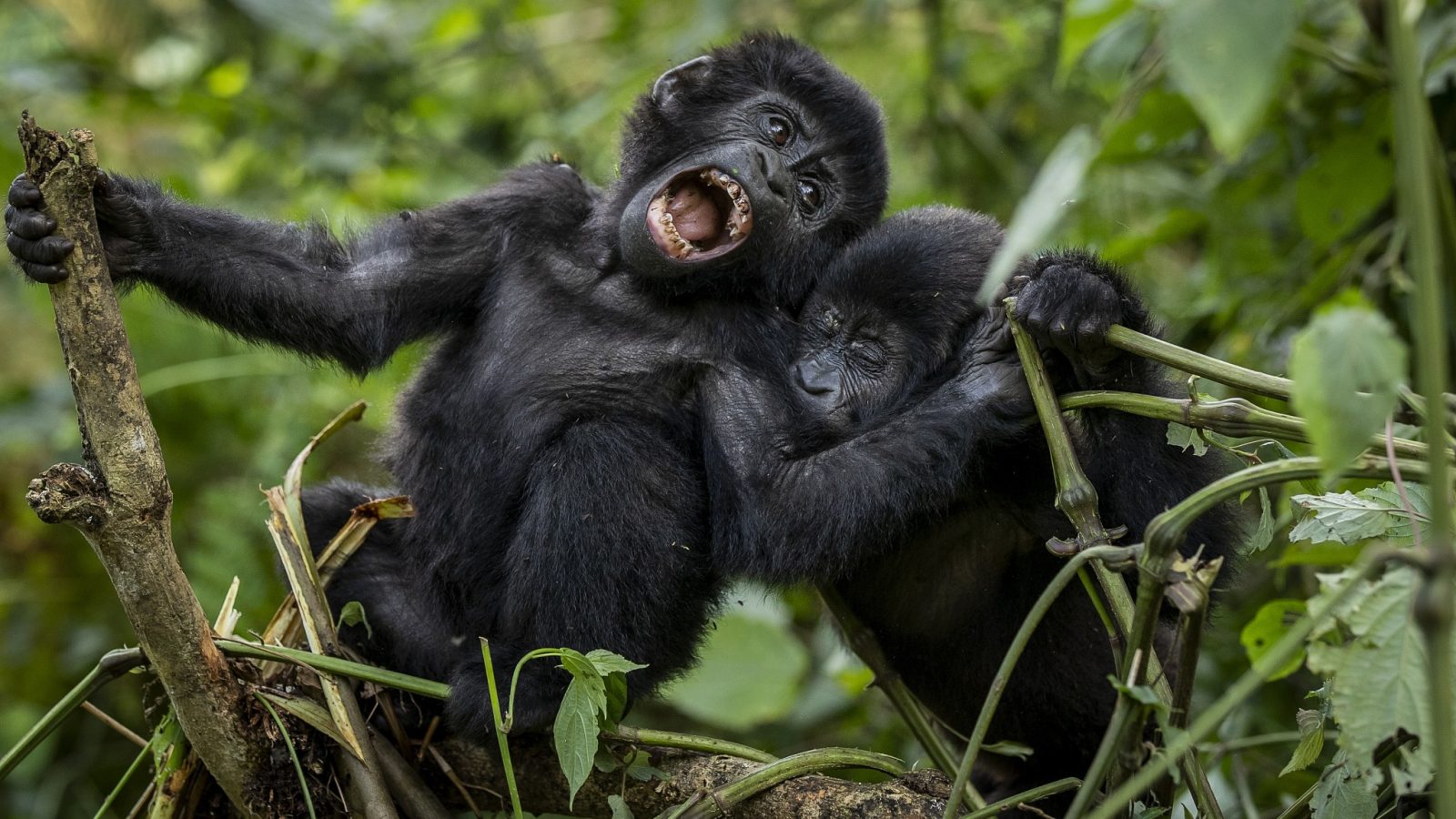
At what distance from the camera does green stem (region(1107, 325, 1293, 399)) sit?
174 centimetres

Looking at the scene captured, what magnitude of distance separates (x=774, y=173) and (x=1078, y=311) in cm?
98

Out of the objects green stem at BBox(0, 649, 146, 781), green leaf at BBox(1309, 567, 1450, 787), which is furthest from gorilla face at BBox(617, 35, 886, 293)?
green leaf at BBox(1309, 567, 1450, 787)

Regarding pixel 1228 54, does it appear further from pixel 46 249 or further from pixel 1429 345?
pixel 46 249

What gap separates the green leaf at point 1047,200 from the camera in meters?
1.11

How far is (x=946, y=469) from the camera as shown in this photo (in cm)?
229

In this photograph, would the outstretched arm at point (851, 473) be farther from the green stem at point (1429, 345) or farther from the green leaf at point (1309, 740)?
the green stem at point (1429, 345)

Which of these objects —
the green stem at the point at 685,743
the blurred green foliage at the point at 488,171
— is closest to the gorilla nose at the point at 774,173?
the blurred green foliage at the point at 488,171

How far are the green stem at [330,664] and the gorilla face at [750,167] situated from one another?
931mm

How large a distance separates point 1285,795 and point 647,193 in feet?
6.55

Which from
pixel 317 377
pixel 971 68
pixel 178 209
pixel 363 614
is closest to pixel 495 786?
pixel 363 614

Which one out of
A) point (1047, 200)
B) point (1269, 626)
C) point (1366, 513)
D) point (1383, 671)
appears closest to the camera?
point (1047, 200)

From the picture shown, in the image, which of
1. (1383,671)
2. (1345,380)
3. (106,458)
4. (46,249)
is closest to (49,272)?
(46,249)

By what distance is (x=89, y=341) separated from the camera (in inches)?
79.0

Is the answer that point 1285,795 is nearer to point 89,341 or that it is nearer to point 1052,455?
point 1052,455
